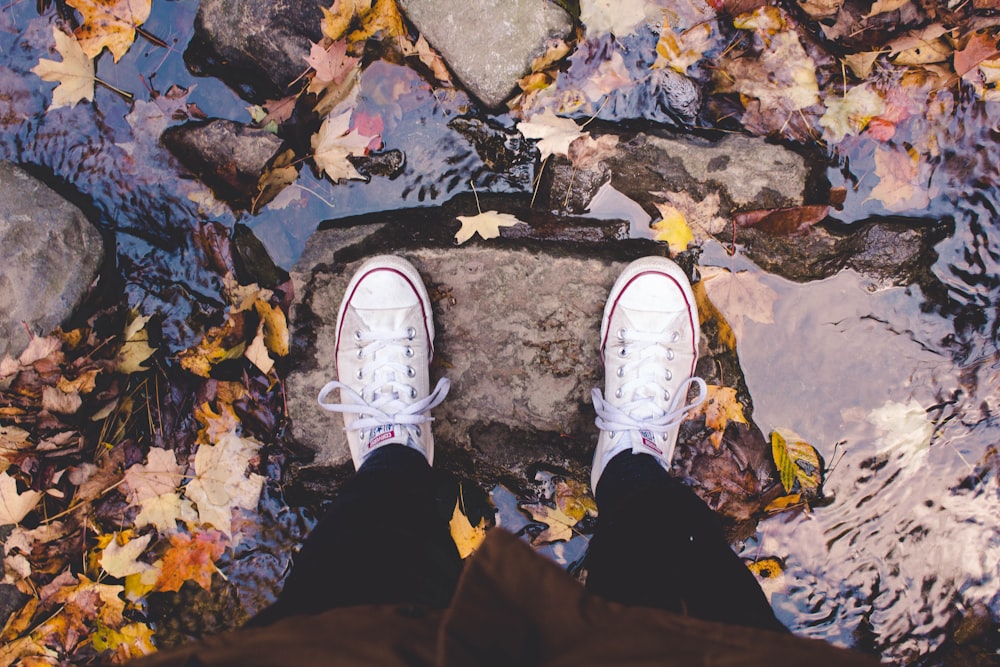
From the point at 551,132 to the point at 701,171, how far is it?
0.57 meters

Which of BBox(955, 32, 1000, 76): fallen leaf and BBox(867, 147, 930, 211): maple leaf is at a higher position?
BBox(955, 32, 1000, 76): fallen leaf

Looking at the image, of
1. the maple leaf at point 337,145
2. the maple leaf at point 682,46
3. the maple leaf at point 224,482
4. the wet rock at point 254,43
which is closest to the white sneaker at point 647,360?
the maple leaf at point 682,46

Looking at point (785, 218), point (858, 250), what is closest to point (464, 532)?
point (785, 218)

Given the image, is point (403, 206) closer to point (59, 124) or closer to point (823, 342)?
point (59, 124)

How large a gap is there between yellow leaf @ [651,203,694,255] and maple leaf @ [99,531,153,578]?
2.36m

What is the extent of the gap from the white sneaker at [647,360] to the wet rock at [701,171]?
0.30 metres

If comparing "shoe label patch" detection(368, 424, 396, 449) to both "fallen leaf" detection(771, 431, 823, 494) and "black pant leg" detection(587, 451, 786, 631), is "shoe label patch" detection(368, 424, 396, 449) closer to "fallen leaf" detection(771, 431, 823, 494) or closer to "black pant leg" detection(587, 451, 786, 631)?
"black pant leg" detection(587, 451, 786, 631)

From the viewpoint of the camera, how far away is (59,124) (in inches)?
90.9

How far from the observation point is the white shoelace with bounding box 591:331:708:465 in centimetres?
211

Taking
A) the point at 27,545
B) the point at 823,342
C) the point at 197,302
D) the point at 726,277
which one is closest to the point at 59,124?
the point at 197,302

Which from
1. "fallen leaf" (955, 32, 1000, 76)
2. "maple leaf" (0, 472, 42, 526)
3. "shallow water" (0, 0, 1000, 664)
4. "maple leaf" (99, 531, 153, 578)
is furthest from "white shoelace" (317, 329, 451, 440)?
"fallen leaf" (955, 32, 1000, 76)

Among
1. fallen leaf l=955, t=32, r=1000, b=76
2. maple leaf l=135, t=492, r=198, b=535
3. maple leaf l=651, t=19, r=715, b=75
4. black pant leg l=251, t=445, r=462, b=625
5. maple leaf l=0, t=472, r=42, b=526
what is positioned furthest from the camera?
maple leaf l=135, t=492, r=198, b=535

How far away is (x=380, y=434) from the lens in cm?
211

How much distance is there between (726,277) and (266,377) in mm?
1852
